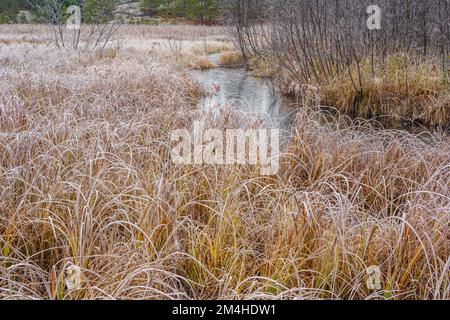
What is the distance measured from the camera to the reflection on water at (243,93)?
6.57m

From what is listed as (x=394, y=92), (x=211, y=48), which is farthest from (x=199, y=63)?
(x=394, y=92)

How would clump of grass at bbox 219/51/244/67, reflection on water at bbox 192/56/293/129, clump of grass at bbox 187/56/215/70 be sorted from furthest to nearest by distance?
clump of grass at bbox 219/51/244/67, clump of grass at bbox 187/56/215/70, reflection on water at bbox 192/56/293/129

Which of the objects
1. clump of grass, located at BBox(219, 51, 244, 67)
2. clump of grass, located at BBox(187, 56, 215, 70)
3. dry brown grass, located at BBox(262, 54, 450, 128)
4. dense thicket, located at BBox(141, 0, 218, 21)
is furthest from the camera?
dense thicket, located at BBox(141, 0, 218, 21)

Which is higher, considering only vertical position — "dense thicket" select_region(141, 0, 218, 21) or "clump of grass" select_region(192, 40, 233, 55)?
"dense thicket" select_region(141, 0, 218, 21)

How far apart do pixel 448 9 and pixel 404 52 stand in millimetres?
1104

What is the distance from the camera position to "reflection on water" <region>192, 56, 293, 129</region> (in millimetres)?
6565

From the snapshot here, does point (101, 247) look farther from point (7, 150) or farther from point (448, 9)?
point (448, 9)

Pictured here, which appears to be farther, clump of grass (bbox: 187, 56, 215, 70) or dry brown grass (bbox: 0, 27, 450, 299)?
clump of grass (bbox: 187, 56, 215, 70)

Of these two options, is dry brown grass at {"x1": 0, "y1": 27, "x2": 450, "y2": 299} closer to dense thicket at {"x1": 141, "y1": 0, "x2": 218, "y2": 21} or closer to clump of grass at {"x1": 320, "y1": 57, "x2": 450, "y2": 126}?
clump of grass at {"x1": 320, "y1": 57, "x2": 450, "y2": 126}

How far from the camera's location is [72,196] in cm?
273

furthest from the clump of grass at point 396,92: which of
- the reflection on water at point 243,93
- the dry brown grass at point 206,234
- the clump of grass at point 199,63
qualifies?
the clump of grass at point 199,63

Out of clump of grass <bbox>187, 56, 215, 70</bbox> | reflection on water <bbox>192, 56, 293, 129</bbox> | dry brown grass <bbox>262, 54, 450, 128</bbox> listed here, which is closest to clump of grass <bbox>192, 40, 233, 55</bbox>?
clump of grass <bbox>187, 56, 215, 70</bbox>

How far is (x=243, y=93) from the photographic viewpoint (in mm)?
8617
